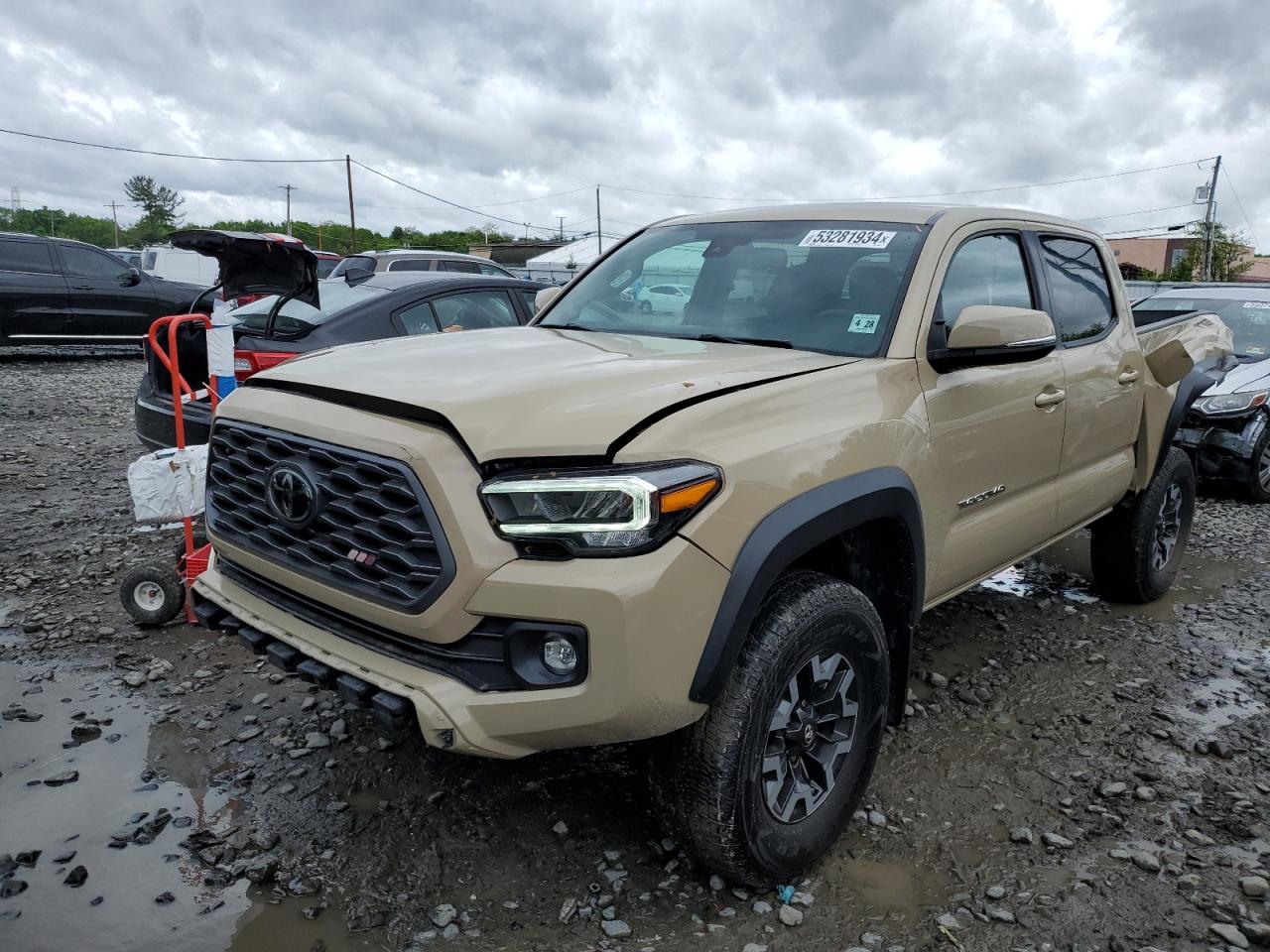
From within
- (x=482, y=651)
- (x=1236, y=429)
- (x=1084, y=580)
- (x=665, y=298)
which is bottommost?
(x=1084, y=580)

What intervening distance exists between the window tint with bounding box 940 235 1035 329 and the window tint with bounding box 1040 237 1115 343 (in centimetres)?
23

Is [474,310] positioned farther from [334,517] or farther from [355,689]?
[355,689]

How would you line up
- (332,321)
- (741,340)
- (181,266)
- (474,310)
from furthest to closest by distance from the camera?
(181,266) < (474,310) < (332,321) < (741,340)

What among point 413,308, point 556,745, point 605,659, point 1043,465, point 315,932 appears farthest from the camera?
point 413,308

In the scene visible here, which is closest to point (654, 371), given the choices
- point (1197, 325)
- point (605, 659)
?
point (605, 659)

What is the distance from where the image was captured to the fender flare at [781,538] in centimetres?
219

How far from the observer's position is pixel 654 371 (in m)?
2.58

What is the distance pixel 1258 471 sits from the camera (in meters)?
7.47

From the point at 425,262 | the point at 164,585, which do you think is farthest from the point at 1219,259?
the point at 164,585

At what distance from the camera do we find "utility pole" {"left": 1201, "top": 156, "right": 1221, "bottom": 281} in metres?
39.4

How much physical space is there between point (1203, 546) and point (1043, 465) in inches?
139

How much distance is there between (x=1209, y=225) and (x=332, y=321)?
44551mm

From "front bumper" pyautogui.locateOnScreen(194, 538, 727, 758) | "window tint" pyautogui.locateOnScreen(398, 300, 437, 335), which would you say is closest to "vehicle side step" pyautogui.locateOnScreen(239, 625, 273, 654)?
"front bumper" pyautogui.locateOnScreen(194, 538, 727, 758)

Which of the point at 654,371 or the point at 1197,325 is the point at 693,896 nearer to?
the point at 654,371
